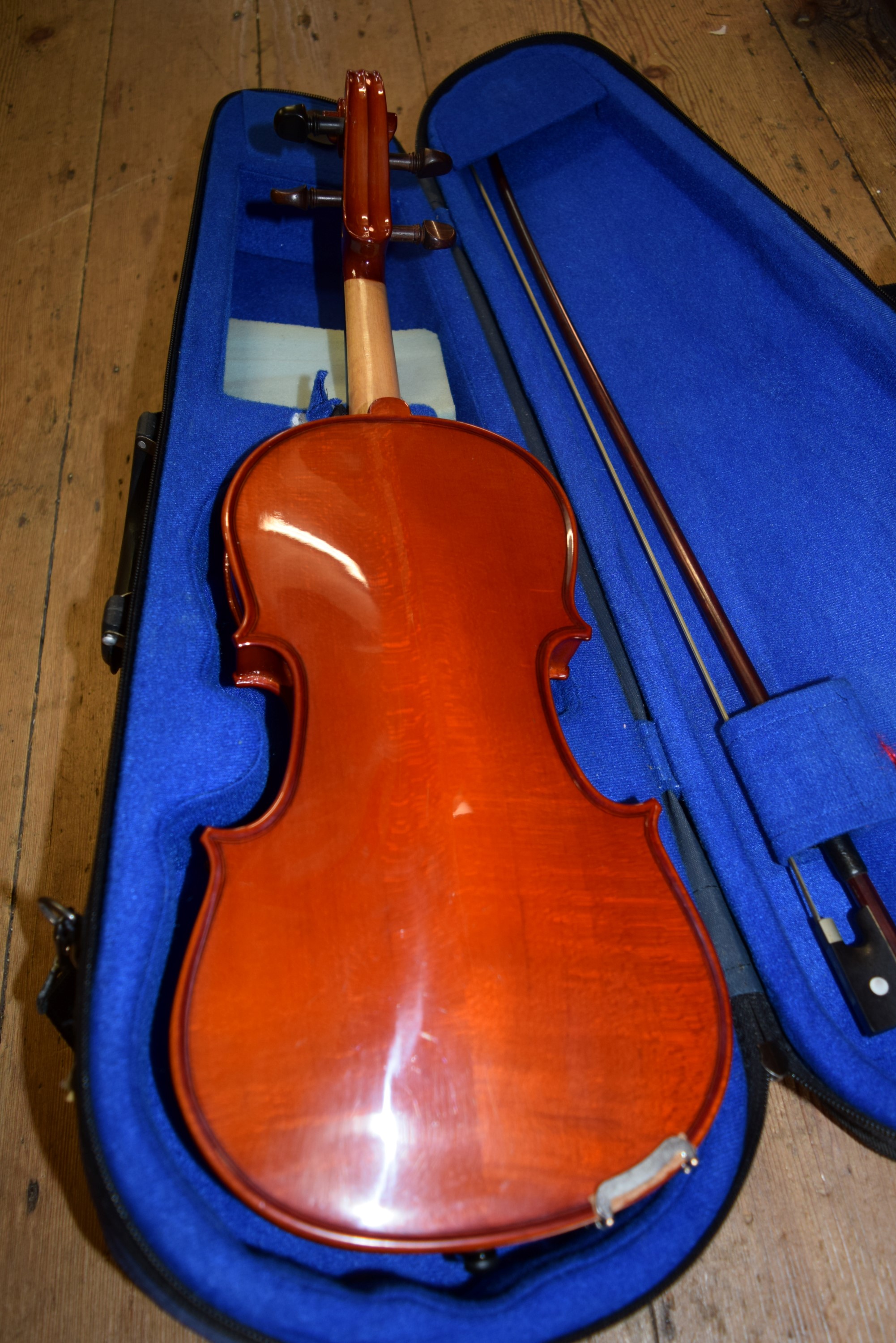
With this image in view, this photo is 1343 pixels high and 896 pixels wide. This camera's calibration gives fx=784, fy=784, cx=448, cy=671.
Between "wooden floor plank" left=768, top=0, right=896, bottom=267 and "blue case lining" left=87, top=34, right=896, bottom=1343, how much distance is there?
682 millimetres

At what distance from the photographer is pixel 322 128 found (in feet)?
3.95

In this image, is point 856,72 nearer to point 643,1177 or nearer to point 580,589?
point 580,589

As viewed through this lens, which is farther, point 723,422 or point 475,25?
point 475,25

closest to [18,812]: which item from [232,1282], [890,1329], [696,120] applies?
[232,1282]

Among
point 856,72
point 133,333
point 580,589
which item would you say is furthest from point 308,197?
point 856,72

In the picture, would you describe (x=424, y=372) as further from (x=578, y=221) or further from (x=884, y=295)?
(x=884, y=295)

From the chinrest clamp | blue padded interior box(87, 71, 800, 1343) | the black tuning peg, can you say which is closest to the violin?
the chinrest clamp

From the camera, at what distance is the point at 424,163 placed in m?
1.26

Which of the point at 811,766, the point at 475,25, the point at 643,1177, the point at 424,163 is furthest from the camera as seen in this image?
the point at 475,25

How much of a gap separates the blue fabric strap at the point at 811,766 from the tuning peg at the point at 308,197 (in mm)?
972

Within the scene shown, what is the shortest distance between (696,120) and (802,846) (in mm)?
1655

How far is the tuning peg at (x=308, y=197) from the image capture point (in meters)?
1.16

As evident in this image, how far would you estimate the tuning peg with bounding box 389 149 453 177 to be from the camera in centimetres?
124

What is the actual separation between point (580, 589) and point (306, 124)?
82 cm
